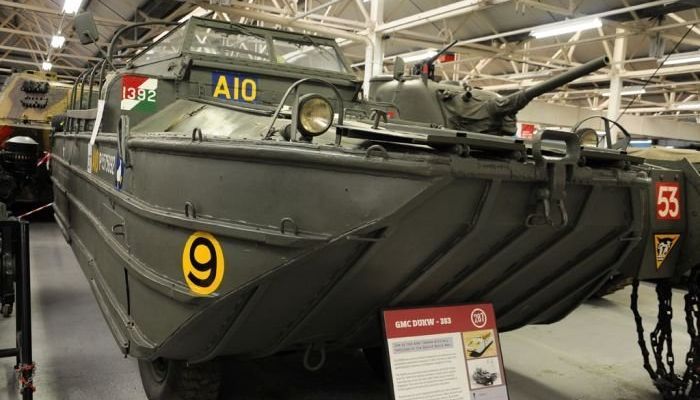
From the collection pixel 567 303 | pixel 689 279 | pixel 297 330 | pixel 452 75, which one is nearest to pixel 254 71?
pixel 297 330

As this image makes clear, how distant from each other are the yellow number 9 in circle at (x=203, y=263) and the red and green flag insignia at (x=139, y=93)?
119 cm

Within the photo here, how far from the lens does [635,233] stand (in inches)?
109

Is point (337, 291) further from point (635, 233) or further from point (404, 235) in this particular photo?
point (635, 233)

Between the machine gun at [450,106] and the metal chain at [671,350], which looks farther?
the machine gun at [450,106]

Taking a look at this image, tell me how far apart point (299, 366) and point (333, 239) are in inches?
87.5

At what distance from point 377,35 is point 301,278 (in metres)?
9.21

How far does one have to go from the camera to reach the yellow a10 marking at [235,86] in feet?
12.0

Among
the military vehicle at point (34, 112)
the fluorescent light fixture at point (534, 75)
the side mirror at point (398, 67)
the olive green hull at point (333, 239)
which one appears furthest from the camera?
the fluorescent light fixture at point (534, 75)

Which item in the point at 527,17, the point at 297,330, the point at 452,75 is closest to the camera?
the point at 297,330

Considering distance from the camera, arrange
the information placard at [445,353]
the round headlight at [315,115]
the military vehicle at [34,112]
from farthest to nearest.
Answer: the military vehicle at [34,112], the information placard at [445,353], the round headlight at [315,115]

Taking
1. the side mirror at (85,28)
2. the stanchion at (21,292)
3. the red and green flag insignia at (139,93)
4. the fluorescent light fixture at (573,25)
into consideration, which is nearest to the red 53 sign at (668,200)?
the red and green flag insignia at (139,93)

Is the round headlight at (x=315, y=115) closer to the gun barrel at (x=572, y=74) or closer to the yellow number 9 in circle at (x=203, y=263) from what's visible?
the yellow number 9 in circle at (x=203, y=263)

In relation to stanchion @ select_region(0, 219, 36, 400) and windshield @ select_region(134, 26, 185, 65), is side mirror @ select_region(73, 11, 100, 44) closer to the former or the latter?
windshield @ select_region(134, 26, 185, 65)

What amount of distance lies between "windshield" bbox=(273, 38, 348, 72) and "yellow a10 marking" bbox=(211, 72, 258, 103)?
0.42m
